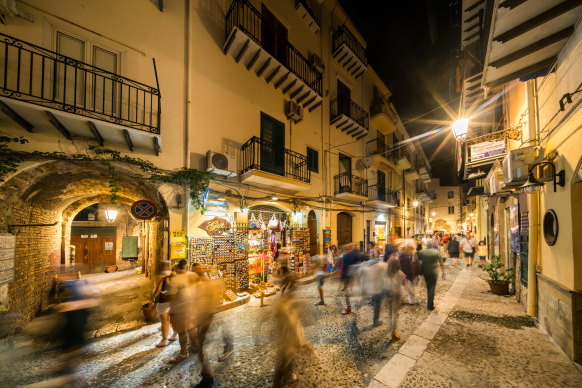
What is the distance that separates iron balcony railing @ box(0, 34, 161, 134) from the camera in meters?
4.62

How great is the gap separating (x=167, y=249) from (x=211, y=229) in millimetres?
1337

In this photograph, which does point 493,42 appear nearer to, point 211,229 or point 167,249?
point 211,229

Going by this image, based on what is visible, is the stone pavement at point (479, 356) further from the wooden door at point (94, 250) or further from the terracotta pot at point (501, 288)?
the wooden door at point (94, 250)

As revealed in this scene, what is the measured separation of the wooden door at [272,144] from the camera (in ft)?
30.8

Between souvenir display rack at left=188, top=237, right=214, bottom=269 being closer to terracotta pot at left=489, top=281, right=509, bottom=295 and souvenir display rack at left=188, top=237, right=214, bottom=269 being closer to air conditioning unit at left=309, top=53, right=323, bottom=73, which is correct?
terracotta pot at left=489, top=281, right=509, bottom=295

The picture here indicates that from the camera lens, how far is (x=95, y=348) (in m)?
4.74

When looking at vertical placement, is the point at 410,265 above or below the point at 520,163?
below

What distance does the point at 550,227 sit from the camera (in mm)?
4859

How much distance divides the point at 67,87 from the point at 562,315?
11.8 m

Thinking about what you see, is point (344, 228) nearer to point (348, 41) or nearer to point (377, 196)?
point (377, 196)

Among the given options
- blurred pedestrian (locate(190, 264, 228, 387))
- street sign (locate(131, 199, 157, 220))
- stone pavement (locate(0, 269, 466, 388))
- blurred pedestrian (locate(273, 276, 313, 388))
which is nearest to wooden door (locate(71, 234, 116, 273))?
stone pavement (locate(0, 269, 466, 388))

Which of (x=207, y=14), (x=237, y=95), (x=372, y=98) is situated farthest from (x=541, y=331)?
(x=372, y=98)

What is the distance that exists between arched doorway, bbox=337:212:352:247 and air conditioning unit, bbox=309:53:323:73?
8.53m

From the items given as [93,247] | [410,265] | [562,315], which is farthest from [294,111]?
[93,247]
